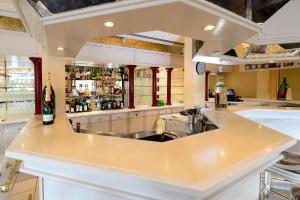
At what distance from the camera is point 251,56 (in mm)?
3322

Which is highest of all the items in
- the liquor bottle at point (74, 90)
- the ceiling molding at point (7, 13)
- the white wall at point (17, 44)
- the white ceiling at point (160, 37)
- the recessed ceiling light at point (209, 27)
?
the white ceiling at point (160, 37)

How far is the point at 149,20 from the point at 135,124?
3.90 meters

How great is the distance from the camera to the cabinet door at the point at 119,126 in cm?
472

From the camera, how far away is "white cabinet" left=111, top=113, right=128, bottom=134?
4.71 meters

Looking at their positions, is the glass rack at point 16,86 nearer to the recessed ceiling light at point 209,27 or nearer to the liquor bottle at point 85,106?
the liquor bottle at point 85,106

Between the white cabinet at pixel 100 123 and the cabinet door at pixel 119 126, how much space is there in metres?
0.13

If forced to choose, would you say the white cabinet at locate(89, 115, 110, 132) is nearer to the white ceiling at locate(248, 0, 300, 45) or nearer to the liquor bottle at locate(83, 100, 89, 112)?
the liquor bottle at locate(83, 100, 89, 112)

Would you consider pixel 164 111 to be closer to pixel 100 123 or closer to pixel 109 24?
pixel 100 123

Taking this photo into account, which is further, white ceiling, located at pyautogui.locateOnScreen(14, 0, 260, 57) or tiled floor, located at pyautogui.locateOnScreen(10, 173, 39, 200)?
tiled floor, located at pyautogui.locateOnScreen(10, 173, 39, 200)

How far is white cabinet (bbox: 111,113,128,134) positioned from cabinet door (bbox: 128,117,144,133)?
107 millimetres

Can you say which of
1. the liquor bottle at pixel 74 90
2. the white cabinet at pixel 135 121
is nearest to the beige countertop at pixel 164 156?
the liquor bottle at pixel 74 90

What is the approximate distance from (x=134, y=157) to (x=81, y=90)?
155 inches

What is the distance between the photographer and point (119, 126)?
15.8 ft

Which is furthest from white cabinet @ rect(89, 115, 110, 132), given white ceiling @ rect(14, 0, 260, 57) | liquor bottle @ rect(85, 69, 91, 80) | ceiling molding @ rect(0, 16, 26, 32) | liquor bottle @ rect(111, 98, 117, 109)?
white ceiling @ rect(14, 0, 260, 57)
